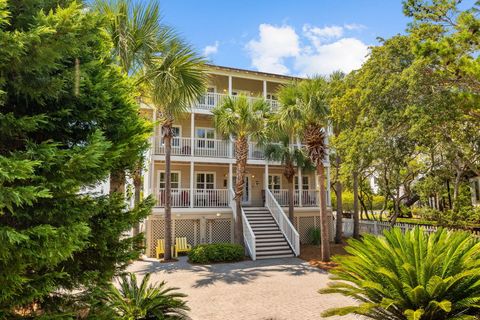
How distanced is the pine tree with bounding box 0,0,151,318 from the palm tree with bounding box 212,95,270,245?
10.2m

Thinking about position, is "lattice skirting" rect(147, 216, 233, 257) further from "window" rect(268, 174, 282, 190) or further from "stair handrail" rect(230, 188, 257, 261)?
"window" rect(268, 174, 282, 190)

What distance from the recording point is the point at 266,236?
16.4m

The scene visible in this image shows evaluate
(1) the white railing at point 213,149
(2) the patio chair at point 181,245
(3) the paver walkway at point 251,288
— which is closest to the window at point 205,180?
(1) the white railing at point 213,149

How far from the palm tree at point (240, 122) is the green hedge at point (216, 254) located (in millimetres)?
1084

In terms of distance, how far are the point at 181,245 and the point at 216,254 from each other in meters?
3.02

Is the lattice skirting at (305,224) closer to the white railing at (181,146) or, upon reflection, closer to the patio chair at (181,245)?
the patio chair at (181,245)

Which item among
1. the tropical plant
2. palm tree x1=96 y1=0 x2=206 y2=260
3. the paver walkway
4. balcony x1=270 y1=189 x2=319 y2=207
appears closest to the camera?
the tropical plant

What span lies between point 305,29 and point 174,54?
23.4 ft

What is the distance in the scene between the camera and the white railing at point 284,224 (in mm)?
15875

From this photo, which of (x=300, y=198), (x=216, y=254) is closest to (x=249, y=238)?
(x=216, y=254)

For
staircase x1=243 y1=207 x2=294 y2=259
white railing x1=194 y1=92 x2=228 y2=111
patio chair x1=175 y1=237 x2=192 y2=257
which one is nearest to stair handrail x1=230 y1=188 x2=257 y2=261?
staircase x1=243 y1=207 x2=294 y2=259

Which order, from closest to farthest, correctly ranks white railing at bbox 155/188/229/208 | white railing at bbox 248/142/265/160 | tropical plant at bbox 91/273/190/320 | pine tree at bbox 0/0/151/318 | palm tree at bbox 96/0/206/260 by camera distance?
pine tree at bbox 0/0/151/318, tropical plant at bbox 91/273/190/320, palm tree at bbox 96/0/206/260, white railing at bbox 155/188/229/208, white railing at bbox 248/142/265/160

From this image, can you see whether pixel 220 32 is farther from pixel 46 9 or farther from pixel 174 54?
pixel 46 9

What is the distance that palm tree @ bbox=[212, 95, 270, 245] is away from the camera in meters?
15.2
